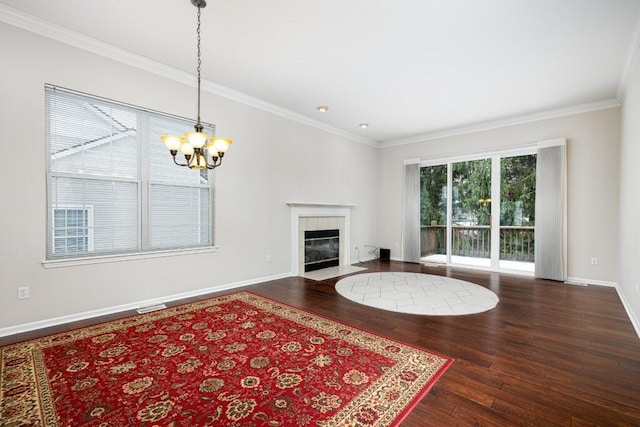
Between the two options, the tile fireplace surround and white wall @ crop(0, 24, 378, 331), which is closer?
white wall @ crop(0, 24, 378, 331)

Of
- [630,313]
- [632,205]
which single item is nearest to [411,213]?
[632,205]

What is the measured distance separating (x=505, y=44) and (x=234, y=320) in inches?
165

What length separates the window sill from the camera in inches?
120

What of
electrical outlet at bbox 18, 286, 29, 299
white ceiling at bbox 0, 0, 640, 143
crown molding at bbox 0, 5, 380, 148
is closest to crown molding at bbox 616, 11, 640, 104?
white ceiling at bbox 0, 0, 640, 143

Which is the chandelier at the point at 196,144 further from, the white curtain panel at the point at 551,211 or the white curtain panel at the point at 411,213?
the white curtain panel at the point at 551,211

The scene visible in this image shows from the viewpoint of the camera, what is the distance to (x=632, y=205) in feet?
10.8

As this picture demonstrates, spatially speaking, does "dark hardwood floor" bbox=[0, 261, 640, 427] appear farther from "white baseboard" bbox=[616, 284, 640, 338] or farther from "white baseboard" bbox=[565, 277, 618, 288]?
"white baseboard" bbox=[565, 277, 618, 288]

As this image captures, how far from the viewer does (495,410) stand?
70.0 inches

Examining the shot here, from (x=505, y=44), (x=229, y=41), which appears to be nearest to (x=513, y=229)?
(x=505, y=44)

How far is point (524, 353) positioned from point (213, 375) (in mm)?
2550

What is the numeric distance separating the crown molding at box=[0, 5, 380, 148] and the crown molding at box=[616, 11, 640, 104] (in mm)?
4417

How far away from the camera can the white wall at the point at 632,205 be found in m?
3.04

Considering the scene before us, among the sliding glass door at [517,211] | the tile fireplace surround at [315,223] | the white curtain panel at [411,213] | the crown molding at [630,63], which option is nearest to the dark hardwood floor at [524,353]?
the tile fireplace surround at [315,223]

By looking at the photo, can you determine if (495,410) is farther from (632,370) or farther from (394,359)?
(632,370)
